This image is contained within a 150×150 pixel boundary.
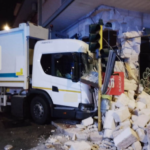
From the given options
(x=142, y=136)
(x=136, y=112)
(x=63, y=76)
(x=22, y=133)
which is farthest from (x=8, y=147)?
(x=136, y=112)

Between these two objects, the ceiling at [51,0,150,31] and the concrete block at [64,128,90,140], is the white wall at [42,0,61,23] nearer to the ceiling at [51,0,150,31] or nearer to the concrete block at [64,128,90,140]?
the ceiling at [51,0,150,31]

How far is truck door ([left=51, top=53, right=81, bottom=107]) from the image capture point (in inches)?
207

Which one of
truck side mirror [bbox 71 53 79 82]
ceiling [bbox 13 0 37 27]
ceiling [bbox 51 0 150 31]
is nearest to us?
truck side mirror [bbox 71 53 79 82]

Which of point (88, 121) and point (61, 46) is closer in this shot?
point (88, 121)

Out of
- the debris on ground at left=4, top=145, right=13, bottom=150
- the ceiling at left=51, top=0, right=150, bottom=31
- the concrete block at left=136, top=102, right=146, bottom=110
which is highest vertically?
the ceiling at left=51, top=0, right=150, bottom=31

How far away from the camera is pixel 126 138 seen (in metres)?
3.73

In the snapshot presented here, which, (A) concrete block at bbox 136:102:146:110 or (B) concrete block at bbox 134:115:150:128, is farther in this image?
(A) concrete block at bbox 136:102:146:110

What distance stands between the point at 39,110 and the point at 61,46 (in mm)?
2377

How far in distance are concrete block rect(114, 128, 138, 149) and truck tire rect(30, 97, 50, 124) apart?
2.73 m

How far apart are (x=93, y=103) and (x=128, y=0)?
4665 mm

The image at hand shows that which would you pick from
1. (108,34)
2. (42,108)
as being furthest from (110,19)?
(42,108)

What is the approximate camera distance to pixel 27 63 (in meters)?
6.22

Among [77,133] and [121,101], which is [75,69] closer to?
[121,101]

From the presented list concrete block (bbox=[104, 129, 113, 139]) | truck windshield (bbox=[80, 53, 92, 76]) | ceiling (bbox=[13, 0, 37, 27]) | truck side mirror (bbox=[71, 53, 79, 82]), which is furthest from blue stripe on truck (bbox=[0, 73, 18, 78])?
ceiling (bbox=[13, 0, 37, 27])
